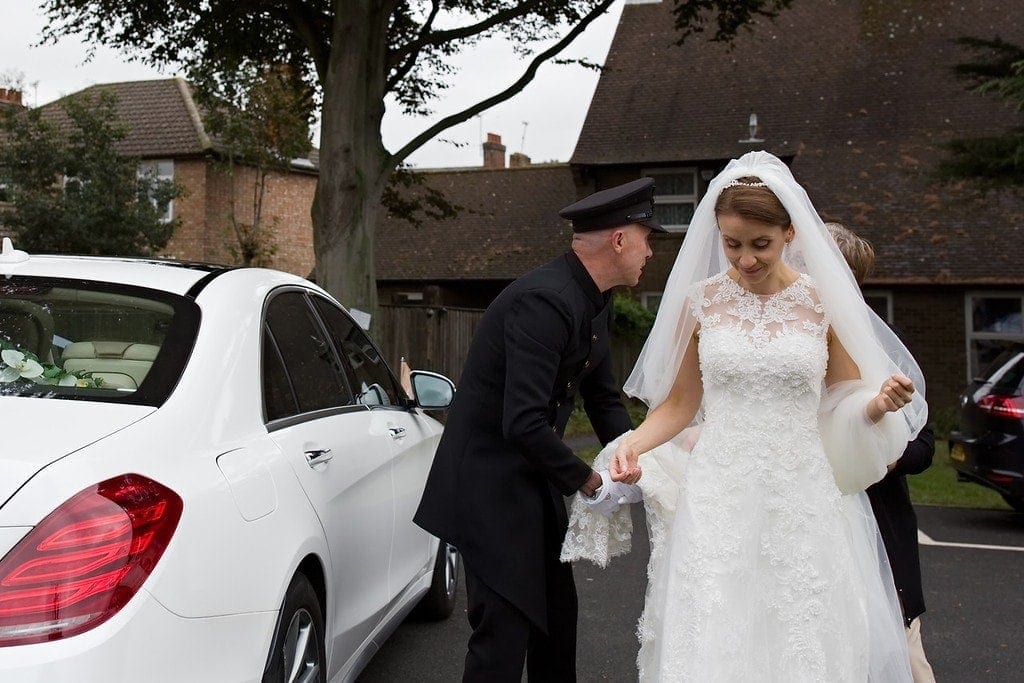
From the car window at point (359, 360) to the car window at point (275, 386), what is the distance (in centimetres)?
79

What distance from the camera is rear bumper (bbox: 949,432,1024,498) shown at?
8633mm

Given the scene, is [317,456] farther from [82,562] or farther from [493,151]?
[493,151]

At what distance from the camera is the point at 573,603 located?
3.46 meters

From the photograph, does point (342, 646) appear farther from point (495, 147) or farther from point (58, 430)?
point (495, 147)

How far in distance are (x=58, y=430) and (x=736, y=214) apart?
2.06m

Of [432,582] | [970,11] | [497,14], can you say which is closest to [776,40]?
[970,11]

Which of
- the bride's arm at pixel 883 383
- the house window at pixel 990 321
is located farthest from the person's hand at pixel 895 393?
the house window at pixel 990 321

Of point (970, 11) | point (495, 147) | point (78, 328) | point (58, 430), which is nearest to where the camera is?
point (58, 430)

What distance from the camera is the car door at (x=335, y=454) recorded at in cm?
333

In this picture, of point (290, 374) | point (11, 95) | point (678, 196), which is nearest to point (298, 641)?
point (290, 374)

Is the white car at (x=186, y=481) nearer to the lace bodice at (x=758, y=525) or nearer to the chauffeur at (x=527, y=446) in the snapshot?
the chauffeur at (x=527, y=446)

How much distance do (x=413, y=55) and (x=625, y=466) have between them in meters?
12.3

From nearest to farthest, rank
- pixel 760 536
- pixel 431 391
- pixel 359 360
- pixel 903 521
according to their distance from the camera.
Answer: pixel 760 536 → pixel 903 521 → pixel 359 360 → pixel 431 391

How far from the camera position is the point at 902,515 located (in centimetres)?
354
